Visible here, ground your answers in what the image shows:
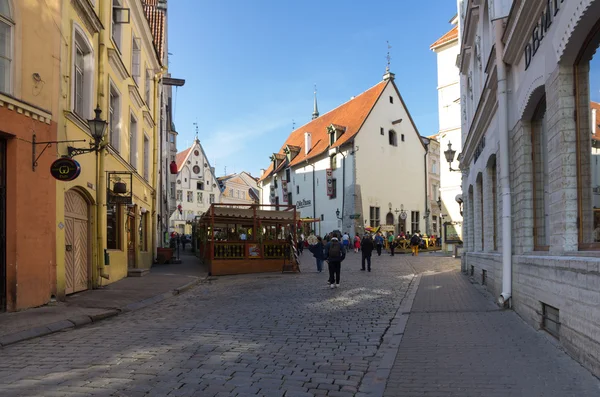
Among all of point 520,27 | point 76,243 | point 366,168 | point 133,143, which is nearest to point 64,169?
point 76,243

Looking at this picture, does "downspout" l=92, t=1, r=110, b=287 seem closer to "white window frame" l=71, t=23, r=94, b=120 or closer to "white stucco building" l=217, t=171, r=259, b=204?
"white window frame" l=71, t=23, r=94, b=120

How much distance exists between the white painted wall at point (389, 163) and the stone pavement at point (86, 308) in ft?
104

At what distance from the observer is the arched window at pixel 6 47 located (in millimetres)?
9906

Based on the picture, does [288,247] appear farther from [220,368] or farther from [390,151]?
[390,151]

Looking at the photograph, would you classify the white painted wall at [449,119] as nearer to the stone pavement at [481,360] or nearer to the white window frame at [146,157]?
the white window frame at [146,157]

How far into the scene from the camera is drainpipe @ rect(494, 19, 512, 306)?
9.69m

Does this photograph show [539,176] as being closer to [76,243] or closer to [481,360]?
[481,360]

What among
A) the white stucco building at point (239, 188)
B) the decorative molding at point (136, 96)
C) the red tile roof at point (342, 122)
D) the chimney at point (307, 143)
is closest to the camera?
the decorative molding at point (136, 96)

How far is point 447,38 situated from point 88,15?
93.4ft

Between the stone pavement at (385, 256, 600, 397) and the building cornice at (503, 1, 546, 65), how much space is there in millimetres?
4508

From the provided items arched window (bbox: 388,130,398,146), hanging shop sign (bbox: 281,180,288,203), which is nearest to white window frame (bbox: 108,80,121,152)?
arched window (bbox: 388,130,398,146)

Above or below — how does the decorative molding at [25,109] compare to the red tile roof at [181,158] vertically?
below

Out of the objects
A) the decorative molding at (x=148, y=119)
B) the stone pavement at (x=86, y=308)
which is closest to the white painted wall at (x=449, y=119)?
the decorative molding at (x=148, y=119)

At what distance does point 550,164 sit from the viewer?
7.29 m
